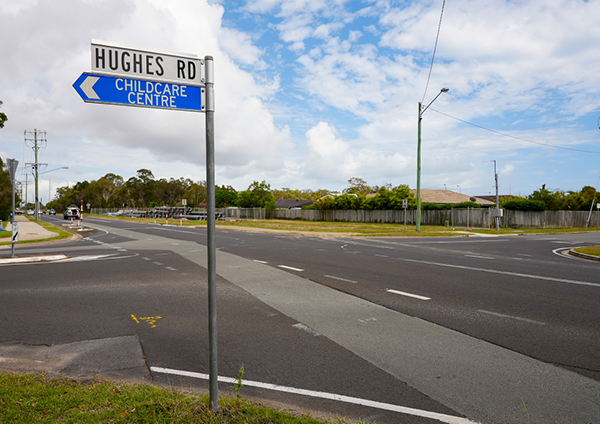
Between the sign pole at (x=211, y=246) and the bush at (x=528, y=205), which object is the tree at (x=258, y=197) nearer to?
the bush at (x=528, y=205)

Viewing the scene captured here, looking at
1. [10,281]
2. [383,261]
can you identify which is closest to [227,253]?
[383,261]

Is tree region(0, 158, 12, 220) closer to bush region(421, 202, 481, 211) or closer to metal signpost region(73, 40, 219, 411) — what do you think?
bush region(421, 202, 481, 211)

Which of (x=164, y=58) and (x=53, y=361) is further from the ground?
(x=164, y=58)

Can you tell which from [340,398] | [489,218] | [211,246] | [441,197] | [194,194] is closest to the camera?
[211,246]

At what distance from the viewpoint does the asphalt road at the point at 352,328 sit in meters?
3.85

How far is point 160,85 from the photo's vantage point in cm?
322

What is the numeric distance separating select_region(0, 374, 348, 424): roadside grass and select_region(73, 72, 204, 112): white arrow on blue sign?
2420 millimetres

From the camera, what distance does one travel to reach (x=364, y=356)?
4.64 metres

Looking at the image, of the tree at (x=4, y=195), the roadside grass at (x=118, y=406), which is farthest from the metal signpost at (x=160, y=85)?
the tree at (x=4, y=195)

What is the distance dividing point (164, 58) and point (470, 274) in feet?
30.7

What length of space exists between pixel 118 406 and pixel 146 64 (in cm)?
281

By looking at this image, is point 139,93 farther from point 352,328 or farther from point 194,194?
point 194,194

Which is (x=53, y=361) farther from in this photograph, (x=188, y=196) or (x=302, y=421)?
(x=188, y=196)

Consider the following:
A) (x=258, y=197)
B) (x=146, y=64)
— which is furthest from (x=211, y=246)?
(x=258, y=197)
